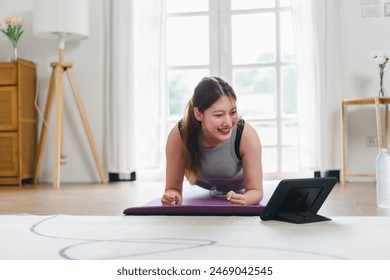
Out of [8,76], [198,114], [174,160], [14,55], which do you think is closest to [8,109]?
[8,76]

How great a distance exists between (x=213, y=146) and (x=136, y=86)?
2326 millimetres

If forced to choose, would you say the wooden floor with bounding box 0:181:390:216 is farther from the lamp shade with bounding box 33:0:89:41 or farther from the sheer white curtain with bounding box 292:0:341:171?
the lamp shade with bounding box 33:0:89:41

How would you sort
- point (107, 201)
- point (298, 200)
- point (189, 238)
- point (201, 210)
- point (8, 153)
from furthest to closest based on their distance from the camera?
point (8, 153) → point (107, 201) → point (201, 210) → point (298, 200) → point (189, 238)

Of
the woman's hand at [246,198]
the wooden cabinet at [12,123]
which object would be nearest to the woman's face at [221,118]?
the woman's hand at [246,198]

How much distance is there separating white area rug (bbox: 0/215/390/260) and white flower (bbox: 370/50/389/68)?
2.22 metres

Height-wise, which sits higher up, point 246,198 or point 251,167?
point 251,167

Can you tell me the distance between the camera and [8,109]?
415 cm

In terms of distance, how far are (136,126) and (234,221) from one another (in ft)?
8.78

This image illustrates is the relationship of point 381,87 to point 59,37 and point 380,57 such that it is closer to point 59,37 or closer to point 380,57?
point 380,57

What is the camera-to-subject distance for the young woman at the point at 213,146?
1948 mm
